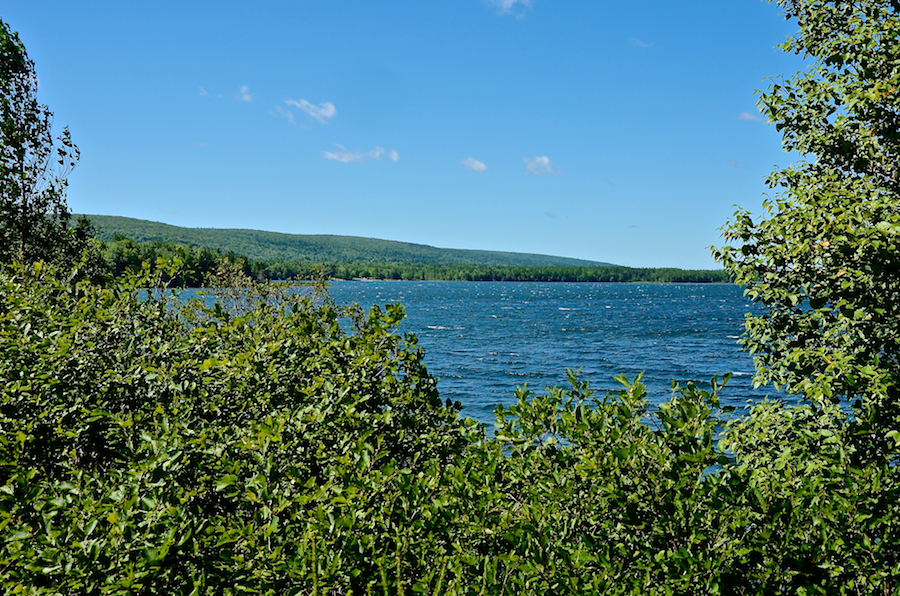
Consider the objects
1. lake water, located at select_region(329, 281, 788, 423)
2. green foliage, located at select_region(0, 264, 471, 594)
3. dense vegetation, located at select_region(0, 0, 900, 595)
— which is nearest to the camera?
green foliage, located at select_region(0, 264, 471, 594)

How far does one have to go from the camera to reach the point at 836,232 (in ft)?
21.2

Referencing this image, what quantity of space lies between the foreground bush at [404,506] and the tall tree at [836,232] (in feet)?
6.53

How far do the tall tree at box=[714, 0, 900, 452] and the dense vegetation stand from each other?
0.06 meters

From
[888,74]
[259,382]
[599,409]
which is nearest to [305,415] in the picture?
[259,382]

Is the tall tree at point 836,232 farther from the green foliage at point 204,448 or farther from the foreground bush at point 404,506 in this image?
the green foliage at point 204,448

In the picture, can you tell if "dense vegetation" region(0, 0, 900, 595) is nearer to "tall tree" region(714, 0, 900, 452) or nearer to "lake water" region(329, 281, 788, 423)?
"tall tree" region(714, 0, 900, 452)

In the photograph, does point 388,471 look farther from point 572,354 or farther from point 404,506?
point 572,354

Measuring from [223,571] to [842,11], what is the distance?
1050 centimetres

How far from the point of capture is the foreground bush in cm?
308

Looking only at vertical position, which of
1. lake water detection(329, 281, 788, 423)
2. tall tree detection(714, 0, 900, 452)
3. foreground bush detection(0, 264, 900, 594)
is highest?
tall tree detection(714, 0, 900, 452)

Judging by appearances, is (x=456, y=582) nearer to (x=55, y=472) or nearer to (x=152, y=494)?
(x=152, y=494)

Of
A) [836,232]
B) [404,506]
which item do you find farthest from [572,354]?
[404,506]

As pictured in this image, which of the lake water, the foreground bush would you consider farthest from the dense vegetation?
the lake water

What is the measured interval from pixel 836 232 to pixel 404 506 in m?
5.79
